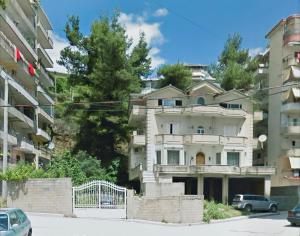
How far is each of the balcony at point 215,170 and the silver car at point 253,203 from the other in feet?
14.5

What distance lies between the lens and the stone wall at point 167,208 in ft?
86.9

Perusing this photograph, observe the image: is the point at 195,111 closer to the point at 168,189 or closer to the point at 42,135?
the point at 168,189

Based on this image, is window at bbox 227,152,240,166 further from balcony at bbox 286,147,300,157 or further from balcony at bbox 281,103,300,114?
balcony at bbox 281,103,300,114

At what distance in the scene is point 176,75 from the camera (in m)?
59.8

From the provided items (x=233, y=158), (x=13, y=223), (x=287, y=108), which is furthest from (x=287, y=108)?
(x=13, y=223)

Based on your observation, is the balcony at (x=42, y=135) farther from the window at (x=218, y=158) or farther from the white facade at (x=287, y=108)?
the white facade at (x=287, y=108)

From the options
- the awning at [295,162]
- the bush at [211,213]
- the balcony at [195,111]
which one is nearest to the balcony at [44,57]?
the balcony at [195,111]

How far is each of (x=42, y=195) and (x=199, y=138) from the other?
22.9 m

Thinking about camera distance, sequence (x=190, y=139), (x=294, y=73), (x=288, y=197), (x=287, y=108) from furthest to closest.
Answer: (x=287, y=108) → (x=294, y=73) → (x=190, y=139) → (x=288, y=197)

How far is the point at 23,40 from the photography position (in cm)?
5094

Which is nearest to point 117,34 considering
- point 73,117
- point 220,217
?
point 73,117

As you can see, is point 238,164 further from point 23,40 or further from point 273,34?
point 23,40

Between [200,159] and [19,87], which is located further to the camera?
[200,159]

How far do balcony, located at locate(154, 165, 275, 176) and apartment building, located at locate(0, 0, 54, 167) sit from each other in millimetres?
12057
